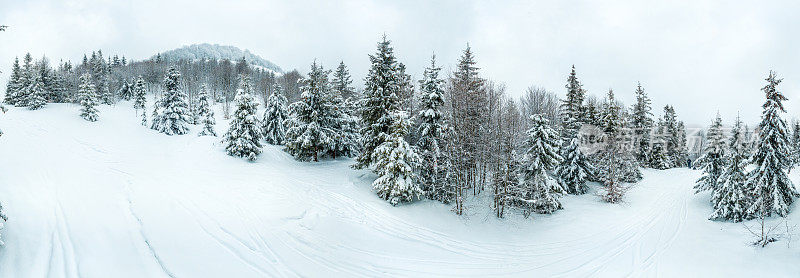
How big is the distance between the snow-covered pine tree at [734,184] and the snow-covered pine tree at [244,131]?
28899 millimetres

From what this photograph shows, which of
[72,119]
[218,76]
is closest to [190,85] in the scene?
[218,76]

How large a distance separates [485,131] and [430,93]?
484 cm

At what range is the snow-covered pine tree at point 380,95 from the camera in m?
20.6

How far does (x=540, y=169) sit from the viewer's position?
20609 mm

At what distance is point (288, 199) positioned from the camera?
1681cm

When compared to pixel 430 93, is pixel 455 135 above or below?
below

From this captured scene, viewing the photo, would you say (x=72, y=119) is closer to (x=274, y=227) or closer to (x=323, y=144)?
(x=323, y=144)

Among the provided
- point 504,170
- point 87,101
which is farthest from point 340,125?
point 87,101

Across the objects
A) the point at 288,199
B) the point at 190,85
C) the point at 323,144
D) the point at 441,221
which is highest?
the point at 190,85

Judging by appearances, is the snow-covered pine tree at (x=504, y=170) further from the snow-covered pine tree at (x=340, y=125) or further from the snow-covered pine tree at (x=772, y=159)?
the snow-covered pine tree at (x=340, y=125)

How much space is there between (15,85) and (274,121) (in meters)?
47.5

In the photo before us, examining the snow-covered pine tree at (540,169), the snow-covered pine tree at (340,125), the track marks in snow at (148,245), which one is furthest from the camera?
the snow-covered pine tree at (340,125)

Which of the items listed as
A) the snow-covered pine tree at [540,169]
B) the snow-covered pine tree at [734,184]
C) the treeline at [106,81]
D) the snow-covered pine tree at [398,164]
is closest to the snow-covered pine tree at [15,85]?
the treeline at [106,81]

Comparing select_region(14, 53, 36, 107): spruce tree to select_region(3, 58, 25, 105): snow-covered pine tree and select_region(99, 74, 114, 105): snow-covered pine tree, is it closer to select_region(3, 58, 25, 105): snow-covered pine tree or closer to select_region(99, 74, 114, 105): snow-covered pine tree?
select_region(3, 58, 25, 105): snow-covered pine tree
